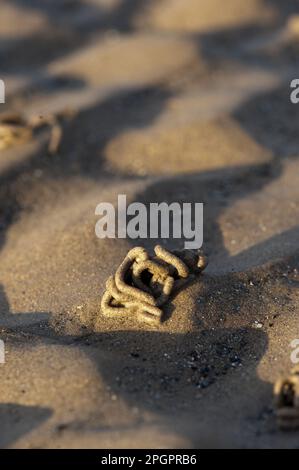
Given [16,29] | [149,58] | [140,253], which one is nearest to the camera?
[140,253]

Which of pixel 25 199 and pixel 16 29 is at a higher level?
pixel 16 29

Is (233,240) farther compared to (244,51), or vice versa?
(244,51)

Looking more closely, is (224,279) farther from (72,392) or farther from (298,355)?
(72,392)
